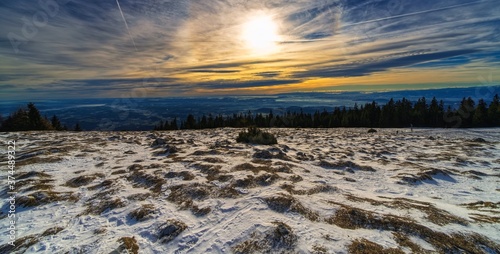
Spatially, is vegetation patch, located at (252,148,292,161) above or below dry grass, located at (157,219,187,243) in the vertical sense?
above

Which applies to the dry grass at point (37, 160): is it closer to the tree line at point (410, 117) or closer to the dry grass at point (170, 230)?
the dry grass at point (170, 230)

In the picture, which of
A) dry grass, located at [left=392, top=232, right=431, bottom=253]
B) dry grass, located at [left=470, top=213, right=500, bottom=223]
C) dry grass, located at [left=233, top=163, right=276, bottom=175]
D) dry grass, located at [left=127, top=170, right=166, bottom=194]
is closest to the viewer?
dry grass, located at [left=392, top=232, right=431, bottom=253]

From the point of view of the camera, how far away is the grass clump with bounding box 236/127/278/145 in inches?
953

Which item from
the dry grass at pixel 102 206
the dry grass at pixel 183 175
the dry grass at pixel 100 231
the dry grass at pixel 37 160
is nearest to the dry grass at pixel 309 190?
the dry grass at pixel 183 175

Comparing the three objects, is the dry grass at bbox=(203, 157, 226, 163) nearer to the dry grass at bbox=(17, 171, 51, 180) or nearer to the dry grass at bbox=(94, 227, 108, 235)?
the dry grass at bbox=(94, 227, 108, 235)

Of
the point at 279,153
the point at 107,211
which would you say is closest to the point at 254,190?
the point at 107,211

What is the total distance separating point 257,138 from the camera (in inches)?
977

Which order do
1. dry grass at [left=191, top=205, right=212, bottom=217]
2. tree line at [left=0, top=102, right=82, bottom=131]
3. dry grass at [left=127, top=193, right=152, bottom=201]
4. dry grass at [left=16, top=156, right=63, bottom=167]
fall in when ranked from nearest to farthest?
dry grass at [left=191, top=205, right=212, bottom=217] < dry grass at [left=127, top=193, right=152, bottom=201] < dry grass at [left=16, top=156, right=63, bottom=167] < tree line at [left=0, top=102, right=82, bottom=131]

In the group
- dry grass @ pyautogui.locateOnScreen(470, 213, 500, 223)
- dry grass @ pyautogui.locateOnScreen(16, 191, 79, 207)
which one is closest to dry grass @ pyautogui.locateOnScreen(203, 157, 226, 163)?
dry grass @ pyautogui.locateOnScreen(16, 191, 79, 207)

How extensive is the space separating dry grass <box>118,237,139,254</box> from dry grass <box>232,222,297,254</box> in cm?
302

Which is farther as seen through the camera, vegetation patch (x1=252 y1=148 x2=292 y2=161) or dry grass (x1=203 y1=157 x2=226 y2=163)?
vegetation patch (x1=252 y1=148 x2=292 y2=161)

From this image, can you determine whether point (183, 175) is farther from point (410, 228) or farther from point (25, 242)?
point (410, 228)

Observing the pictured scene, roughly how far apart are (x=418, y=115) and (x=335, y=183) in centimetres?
7634

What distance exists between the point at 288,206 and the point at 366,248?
315 cm
